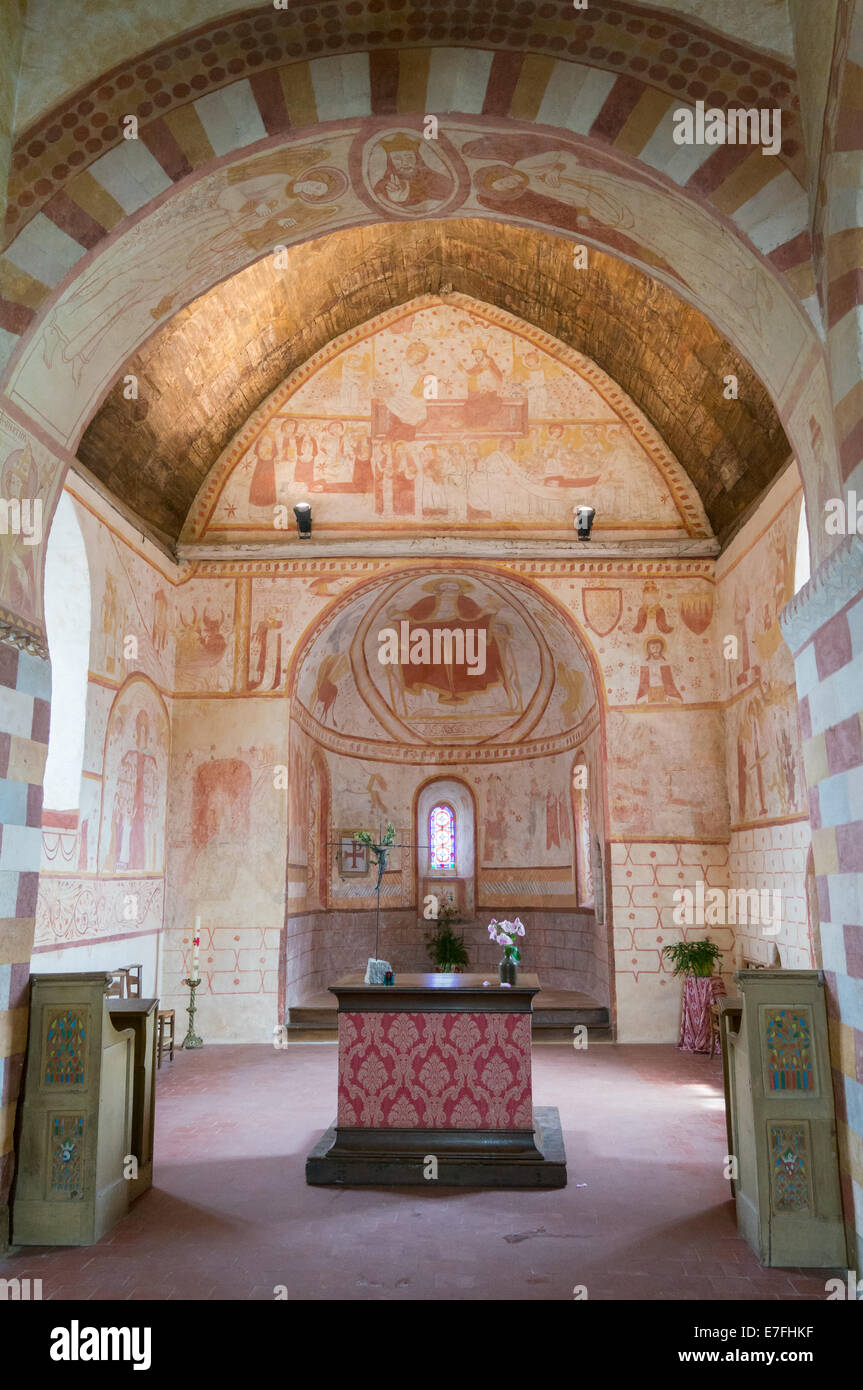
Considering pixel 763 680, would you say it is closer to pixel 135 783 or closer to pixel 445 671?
pixel 445 671

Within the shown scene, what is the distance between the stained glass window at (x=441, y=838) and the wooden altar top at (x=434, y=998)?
34.7ft

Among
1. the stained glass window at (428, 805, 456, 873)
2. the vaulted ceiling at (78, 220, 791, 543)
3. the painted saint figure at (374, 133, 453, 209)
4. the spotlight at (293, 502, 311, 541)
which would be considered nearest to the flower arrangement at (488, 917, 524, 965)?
the painted saint figure at (374, 133, 453, 209)

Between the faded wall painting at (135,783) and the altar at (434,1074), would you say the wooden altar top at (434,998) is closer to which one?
the altar at (434,1074)

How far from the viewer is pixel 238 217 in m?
7.08

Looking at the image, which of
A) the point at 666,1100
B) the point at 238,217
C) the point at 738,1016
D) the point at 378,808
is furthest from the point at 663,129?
the point at 378,808

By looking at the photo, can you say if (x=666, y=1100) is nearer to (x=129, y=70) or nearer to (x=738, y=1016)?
(x=738, y=1016)

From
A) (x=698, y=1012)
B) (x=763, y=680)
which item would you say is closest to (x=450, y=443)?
(x=763, y=680)

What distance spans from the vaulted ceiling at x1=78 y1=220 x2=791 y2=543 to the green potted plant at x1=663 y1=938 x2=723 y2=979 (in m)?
5.77

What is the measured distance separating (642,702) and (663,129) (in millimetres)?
8838

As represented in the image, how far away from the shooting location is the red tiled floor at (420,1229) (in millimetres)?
5102

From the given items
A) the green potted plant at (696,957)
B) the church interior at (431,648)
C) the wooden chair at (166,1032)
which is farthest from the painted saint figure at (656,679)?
the wooden chair at (166,1032)

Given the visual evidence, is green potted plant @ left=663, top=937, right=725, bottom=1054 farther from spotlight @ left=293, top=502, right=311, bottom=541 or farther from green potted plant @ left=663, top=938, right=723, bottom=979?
spotlight @ left=293, top=502, right=311, bottom=541

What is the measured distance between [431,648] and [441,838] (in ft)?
12.0

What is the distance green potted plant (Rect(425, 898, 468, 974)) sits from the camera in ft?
54.6
